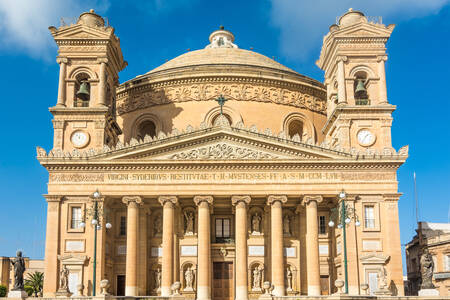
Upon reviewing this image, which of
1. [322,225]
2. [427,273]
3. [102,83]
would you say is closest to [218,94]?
[102,83]

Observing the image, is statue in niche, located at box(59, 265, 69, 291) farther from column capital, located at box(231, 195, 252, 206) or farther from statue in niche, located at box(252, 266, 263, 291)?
statue in niche, located at box(252, 266, 263, 291)

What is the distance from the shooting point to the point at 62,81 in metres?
44.7

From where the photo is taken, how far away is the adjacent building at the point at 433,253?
4938cm

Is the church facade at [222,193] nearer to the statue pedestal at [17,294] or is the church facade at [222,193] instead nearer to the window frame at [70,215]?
the window frame at [70,215]

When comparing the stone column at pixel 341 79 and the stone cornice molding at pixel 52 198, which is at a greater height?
the stone column at pixel 341 79

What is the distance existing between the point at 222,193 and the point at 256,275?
21.9 ft

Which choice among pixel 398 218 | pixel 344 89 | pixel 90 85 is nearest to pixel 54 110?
pixel 90 85

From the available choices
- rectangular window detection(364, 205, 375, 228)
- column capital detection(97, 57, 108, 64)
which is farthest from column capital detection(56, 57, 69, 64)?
rectangular window detection(364, 205, 375, 228)

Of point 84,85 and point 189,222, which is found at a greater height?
point 84,85

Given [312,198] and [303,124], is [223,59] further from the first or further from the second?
[312,198]

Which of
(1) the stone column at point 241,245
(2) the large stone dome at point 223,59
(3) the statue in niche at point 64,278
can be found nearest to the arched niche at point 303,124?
(2) the large stone dome at point 223,59

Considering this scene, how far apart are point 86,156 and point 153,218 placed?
23.7ft

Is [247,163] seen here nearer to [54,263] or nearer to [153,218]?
[153,218]

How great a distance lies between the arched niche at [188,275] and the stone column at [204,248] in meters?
1.69
